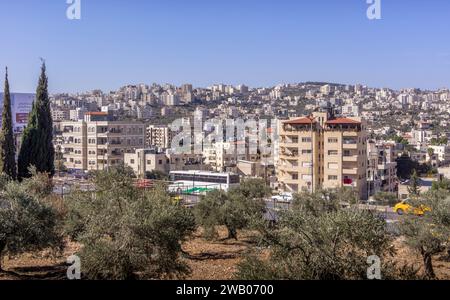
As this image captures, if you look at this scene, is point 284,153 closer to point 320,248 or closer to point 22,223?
point 22,223

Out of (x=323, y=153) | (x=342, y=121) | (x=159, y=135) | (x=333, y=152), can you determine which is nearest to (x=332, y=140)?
(x=333, y=152)

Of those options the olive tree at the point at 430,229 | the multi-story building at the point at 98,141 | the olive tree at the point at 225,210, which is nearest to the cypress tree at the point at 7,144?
the olive tree at the point at 225,210

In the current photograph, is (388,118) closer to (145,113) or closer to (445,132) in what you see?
(445,132)

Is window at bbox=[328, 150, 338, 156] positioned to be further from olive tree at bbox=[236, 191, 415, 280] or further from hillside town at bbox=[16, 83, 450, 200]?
olive tree at bbox=[236, 191, 415, 280]

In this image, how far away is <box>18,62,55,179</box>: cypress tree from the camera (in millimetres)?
27078

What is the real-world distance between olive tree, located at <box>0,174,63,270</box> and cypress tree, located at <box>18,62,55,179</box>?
1587 cm

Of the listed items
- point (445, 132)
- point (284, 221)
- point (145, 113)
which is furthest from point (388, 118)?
point (284, 221)

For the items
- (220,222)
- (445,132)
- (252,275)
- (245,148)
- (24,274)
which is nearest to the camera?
(252,275)

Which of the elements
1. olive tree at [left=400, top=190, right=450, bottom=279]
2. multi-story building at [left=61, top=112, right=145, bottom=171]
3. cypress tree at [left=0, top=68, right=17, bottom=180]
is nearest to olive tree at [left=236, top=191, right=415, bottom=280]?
olive tree at [left=400, top=190, right=450, bottom=279]

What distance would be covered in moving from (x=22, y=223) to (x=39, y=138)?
17480 mm

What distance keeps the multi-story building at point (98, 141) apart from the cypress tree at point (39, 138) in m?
27.7

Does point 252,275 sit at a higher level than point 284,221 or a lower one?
lower
